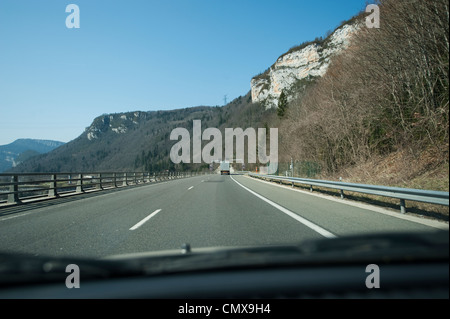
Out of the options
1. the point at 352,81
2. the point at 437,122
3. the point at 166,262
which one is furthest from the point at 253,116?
the point at 166,262

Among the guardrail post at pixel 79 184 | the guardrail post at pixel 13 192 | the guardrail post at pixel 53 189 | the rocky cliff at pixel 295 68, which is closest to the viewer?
the guardrail post at pixel 13 192

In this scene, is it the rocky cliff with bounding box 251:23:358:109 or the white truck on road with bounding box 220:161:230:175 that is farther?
the rocky cliff with bounding box 251:23:358:109

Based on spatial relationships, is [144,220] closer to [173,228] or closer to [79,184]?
[173,228]

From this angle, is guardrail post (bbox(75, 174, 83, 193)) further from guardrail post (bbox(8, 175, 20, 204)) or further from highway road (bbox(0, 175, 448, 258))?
highway road (bbox(0, 175, 448, 258))

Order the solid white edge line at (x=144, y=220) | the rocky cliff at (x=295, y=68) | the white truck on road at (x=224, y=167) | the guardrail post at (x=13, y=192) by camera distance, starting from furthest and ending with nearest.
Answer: the rocky cliff at (x=295, y=68) → the white truck on road at (x=224, y=167) → the guardrail post at (x=13, y=192) → the solid white edge line at (x=144, y=220)

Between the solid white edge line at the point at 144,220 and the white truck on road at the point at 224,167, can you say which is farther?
the white truck on road at the point at 224,167

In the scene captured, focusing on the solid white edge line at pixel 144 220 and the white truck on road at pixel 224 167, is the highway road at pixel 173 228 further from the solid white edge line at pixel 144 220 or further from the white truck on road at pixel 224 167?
the white truck on road at pixel 224 167

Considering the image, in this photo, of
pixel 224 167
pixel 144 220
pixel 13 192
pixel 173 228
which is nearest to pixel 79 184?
pixel 13 192

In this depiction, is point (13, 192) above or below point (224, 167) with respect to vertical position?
above

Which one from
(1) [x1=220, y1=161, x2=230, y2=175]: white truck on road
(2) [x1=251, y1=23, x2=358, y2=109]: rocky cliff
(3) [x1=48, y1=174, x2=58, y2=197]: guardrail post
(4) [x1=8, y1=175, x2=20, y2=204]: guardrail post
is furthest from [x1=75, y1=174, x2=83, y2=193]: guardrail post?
(2) [x1=251, y1=23, x2=358, y2=109]: rocky cliff

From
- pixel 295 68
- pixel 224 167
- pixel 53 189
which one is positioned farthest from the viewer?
pixel 295 68

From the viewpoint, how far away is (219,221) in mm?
6523

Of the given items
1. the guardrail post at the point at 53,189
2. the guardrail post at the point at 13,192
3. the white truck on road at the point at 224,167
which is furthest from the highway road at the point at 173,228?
the white truck on road at the point at 224,167
